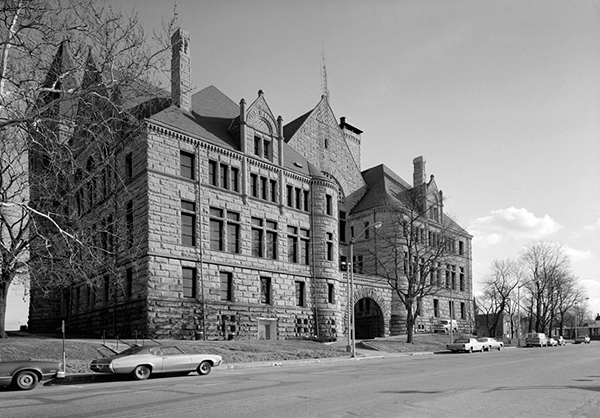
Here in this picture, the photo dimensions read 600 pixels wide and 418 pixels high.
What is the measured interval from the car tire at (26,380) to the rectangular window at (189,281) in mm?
19902

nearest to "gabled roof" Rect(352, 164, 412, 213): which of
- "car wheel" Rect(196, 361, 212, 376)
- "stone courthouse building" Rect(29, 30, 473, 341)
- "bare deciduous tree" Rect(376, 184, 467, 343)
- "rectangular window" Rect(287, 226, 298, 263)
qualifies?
"bare deciduous tree" Rect(376, 184, 467, 343)

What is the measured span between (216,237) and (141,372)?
20.4m

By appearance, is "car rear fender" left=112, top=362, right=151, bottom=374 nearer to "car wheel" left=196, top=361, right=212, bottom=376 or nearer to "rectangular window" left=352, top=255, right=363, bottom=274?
"car wheel" left=196, top=361, right=212, bottom=376

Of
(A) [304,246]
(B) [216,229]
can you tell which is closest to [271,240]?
(A) [304,246]

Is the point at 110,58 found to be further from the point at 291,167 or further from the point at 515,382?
the point at 291,167

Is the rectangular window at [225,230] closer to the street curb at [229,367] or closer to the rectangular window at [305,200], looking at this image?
the rectangular window at [305,200]

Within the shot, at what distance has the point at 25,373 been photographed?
17141mm

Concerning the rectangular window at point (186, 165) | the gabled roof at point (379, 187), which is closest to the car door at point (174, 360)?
the rectangular window at point (186, 165)

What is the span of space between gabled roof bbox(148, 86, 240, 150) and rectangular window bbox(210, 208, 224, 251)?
4732 millimetres

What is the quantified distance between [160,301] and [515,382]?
23792mm

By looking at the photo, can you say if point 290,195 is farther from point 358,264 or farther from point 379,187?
point 379,187

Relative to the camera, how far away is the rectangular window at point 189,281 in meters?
37.4

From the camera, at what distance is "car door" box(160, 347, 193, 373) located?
20.4 m

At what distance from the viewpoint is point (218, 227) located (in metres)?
40.2
